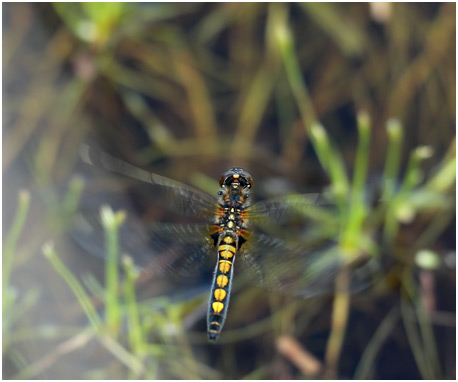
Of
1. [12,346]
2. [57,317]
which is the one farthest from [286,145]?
[12,346]

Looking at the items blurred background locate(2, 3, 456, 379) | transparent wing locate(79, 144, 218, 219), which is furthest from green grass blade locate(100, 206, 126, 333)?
transparent wing locate(79, 144, 218, 219)

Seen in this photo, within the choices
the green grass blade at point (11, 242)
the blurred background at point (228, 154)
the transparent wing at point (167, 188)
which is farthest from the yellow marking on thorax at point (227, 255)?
the green grass blade at point (11, 242)

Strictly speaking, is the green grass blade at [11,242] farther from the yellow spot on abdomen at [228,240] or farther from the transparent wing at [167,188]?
the yellow spot on abdomen at [228,240]

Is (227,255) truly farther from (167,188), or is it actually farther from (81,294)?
(81,294)

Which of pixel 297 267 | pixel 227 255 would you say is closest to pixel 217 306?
pixel 227 255

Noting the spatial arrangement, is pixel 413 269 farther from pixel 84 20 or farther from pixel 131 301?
pixel 84 20

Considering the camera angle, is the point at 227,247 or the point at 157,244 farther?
the point at 157,244
